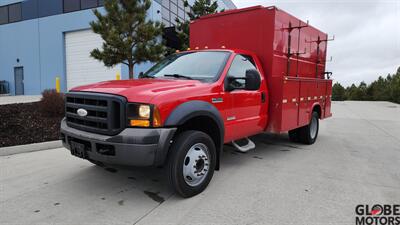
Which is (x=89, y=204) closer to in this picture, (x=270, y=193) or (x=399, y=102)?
(x=270, y=193)

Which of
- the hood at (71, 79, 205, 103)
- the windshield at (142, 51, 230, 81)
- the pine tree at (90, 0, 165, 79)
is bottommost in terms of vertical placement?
the hood at (71, 79, 205, 103)

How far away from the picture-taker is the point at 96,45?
19.6 m

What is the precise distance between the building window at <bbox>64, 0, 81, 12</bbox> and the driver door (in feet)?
62.9

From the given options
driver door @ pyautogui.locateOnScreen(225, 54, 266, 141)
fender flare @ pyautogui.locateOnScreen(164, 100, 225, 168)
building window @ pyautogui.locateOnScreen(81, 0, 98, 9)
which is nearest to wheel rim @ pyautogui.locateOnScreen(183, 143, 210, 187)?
fender flare @ pyautogui.locateOnScreen(164, 100, 225, 168)

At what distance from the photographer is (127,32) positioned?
10570 millimetres

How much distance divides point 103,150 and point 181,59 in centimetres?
222

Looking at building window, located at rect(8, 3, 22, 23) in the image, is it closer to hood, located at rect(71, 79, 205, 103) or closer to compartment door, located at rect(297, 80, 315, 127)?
hood, located at rect(71, 79, 205, 103)

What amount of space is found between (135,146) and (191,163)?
83cm

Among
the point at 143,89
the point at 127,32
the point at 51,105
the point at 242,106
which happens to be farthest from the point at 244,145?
the point at 127,32

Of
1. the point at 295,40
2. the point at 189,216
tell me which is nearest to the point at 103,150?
the point at 189,216

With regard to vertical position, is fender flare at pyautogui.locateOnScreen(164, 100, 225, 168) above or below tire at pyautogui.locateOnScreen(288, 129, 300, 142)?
above

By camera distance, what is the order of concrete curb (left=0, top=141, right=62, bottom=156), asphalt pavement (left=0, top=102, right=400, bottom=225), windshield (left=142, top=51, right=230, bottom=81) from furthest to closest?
1. concrete curb (left=0, top=141, right=62, bottom=156)
2. windshield (left=142, top=51, right=230, bottom=81)
3. asphalt pavement (left=0, top=102, right=400, bottom=225)

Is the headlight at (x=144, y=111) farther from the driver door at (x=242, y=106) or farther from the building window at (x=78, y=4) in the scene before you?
the building window at (x=78, y=4)

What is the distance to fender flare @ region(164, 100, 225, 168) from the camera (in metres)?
3.34
